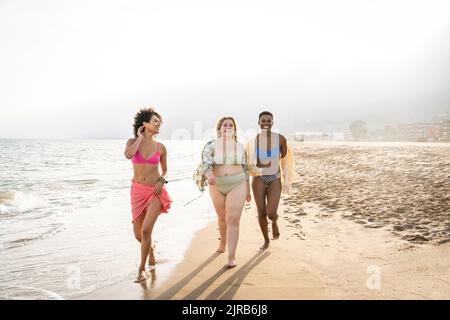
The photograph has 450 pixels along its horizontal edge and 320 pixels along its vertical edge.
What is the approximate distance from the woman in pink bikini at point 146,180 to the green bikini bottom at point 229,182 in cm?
85

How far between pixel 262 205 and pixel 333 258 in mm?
1447

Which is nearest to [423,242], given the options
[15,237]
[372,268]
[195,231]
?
[372,268]

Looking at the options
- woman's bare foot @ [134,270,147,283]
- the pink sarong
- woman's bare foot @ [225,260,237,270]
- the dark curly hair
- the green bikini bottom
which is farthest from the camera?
the green bikini bottom

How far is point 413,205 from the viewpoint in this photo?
8180mm

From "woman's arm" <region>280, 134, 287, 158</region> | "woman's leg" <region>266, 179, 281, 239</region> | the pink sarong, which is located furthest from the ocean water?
"woman's arm" <region>280, 134, 287, 158</region>

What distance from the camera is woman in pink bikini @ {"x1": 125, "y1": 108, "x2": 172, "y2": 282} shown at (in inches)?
187

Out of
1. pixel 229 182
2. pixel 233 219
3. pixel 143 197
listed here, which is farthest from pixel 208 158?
pixel 143 197

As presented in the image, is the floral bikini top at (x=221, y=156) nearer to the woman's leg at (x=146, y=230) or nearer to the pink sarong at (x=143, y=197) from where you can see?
the pink sarong at (x=143, y=197)

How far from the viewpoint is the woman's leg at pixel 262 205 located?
19.9 feet

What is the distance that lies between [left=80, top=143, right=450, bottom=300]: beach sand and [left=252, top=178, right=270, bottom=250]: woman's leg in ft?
0.65

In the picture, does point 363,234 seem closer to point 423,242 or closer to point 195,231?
point 423,242

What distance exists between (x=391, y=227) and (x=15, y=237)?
7914mm

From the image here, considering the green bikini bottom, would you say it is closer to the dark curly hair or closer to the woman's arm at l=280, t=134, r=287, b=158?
the dark curly hair

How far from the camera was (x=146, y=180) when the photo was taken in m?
4.86
